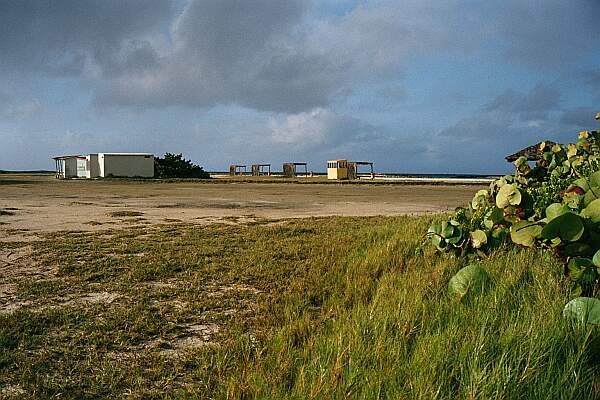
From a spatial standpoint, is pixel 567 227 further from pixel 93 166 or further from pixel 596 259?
pixel 93 166

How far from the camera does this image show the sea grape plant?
9.37 ft

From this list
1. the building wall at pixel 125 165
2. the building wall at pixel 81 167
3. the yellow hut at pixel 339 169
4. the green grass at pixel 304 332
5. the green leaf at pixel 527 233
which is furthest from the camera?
the building wall at pixel 81 167

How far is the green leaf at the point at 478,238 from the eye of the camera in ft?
12.8

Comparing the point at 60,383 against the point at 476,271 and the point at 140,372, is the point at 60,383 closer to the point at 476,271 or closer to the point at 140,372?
the point at 140,372

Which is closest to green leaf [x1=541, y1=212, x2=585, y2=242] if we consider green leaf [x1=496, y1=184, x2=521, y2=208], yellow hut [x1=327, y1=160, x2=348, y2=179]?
green leaf [x1=496, y1=184, x2=521, y2=208]

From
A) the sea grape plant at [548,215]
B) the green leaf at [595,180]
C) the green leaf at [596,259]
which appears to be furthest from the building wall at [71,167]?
the green leaf at [596,259]

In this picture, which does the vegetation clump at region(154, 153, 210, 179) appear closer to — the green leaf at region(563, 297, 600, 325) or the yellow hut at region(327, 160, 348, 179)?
the yellow hut at region(327, 160, 348, 179)

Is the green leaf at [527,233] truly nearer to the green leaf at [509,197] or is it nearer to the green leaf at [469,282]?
the green leaf at [469,282]

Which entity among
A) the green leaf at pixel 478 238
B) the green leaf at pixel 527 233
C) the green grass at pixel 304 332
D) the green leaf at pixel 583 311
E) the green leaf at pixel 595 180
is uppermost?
the green leaf at pixel 595 180

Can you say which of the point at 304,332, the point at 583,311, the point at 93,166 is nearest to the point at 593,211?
the point at 583,311

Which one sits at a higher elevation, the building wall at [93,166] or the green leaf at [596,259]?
the building wall at [93,166]

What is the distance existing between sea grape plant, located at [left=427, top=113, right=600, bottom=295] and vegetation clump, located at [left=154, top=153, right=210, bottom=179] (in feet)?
170

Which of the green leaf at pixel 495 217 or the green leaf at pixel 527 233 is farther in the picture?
the green leaf at pixel 495 217

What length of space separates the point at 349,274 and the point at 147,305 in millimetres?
1826
